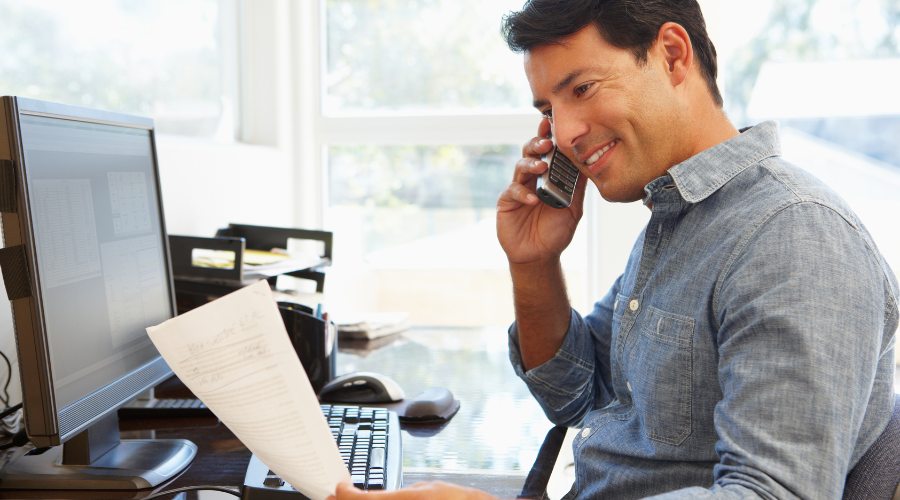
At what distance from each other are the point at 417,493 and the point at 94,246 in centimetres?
52

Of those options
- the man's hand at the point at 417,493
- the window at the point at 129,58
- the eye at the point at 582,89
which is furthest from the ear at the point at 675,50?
the window at the point at 129,58

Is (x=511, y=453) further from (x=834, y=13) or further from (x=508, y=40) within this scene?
(x=834, y=13)

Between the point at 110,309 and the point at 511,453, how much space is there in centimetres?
60

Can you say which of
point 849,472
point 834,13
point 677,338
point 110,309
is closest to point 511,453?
point 677,338

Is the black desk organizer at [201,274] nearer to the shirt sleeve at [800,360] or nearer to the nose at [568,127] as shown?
the nose at [568,127]

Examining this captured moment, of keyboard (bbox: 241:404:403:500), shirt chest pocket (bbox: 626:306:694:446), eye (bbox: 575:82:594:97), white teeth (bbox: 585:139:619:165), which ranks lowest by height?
keyboard (bbox: 241:404:403:500)

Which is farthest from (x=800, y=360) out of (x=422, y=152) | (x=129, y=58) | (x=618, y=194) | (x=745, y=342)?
(x=422, y=152)

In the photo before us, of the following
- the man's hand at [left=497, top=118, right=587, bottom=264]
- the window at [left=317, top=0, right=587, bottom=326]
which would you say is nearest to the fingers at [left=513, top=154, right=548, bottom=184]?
the man's hand at [left=497, top=118, right=587, bottom=264]

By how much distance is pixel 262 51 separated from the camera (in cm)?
233

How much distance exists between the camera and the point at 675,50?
940mm

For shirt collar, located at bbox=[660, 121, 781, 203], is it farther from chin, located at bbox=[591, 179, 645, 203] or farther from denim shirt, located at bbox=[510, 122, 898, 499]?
chin, located at bbox=[591, 179, 645, 203]

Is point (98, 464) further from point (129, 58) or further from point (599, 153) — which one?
point (129, 58)

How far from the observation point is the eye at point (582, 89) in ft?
3.14

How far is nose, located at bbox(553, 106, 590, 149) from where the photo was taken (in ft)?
3.25
